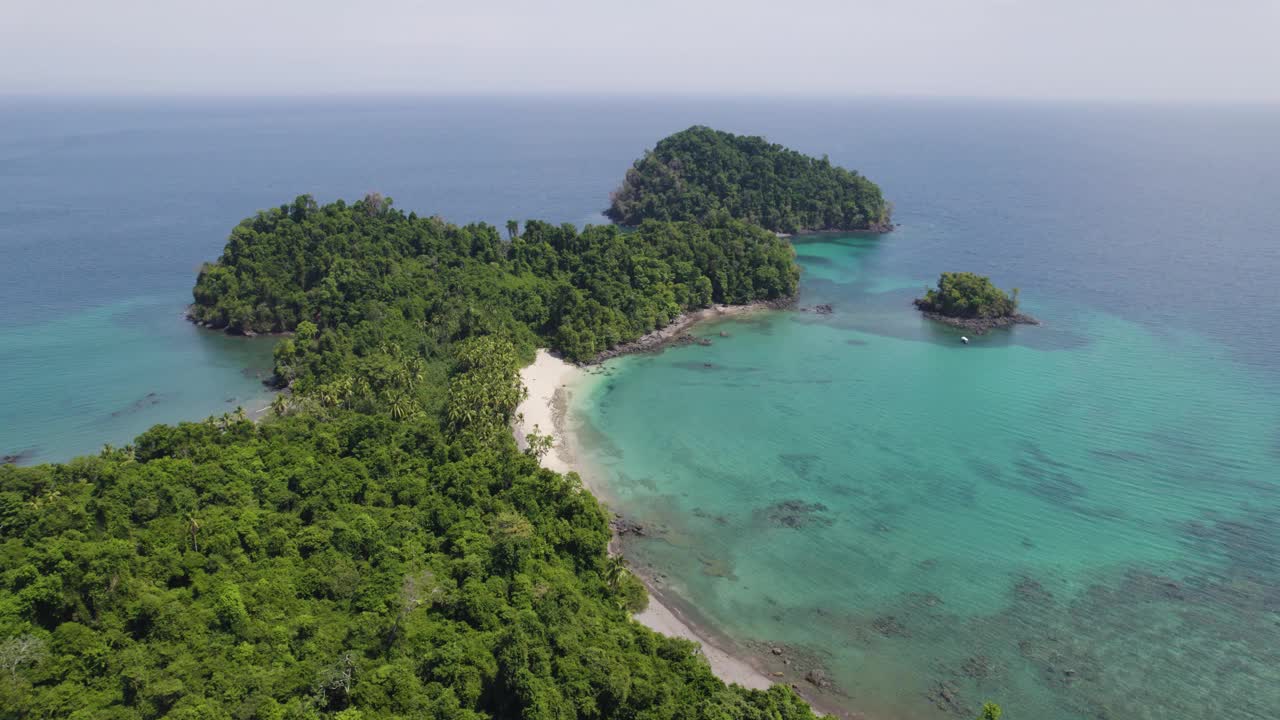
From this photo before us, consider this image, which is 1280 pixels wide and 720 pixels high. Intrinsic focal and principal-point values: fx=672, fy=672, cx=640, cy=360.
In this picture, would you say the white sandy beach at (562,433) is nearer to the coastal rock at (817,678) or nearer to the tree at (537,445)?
the tree at (537,445)

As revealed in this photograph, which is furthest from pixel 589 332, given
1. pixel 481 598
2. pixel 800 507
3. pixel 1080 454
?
pixel 1080 454

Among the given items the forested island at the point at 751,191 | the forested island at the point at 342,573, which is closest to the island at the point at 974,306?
the forested island at the point at 751,191

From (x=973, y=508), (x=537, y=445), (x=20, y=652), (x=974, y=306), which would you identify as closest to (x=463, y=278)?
(x=537, y=445)

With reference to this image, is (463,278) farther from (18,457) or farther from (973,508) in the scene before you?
(973,508)

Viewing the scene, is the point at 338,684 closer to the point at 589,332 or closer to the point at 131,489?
the point at 131,489

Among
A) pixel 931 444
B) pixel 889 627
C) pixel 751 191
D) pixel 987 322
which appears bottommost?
pixel 889 627

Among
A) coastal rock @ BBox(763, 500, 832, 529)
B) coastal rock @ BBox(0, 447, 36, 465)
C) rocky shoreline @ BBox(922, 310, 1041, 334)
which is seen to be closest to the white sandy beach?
coastal rock @ BBox(763, 500, 832, 529)

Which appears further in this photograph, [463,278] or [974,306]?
[974,306]
